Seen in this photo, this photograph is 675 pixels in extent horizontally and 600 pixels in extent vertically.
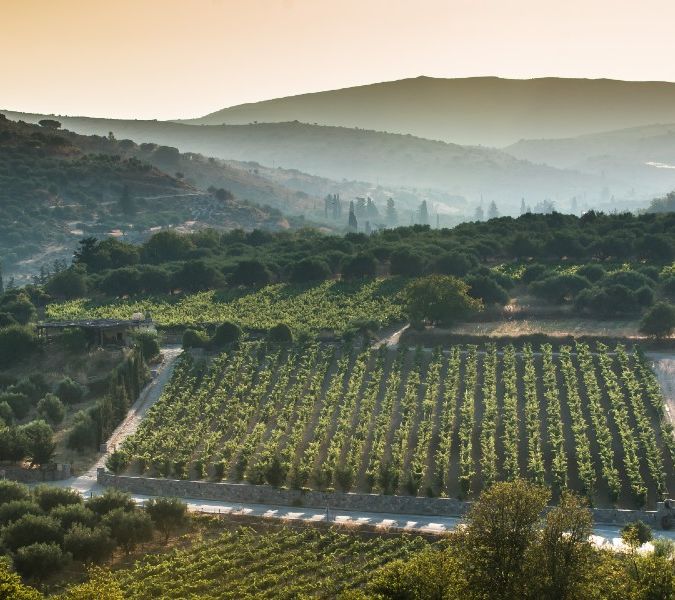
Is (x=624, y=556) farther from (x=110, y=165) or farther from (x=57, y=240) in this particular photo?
(x=110, y=165)

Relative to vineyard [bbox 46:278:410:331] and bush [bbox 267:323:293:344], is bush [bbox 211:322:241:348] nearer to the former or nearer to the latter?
bush [bbox 267:323:293:344]

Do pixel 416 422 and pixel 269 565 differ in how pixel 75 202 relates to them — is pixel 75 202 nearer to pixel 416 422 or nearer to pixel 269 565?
pixel 416 422

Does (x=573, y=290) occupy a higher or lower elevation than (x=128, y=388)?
higher

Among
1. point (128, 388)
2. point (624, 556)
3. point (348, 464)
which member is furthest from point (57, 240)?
point (624, 556)

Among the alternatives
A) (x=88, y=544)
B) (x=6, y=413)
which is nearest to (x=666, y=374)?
(x=88, y=544)

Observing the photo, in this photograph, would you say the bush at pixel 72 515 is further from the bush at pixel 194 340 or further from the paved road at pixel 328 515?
the bush at pixel 194 340

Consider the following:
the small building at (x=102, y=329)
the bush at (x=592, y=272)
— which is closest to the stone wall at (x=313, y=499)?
the small building at (x=102, y=329)

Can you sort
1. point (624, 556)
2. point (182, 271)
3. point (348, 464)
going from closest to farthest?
point (624, 556), point (348, 464), point (182, 271)
